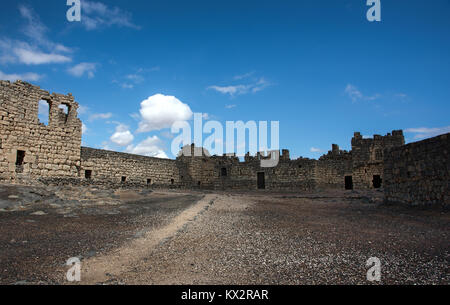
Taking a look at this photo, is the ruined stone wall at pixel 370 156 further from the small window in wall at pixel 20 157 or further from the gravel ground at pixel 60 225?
the small window in wall at pixel 20 157

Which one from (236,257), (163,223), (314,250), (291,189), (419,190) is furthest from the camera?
(291,189)

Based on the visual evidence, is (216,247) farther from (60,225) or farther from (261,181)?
(261,181)

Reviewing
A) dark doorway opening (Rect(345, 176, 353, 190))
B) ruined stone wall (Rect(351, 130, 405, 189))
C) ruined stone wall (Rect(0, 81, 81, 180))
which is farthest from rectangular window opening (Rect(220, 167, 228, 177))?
ruined stone wall (Rect(0, 81, 81, 180))

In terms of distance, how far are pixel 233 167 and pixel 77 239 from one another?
25406 millimetres

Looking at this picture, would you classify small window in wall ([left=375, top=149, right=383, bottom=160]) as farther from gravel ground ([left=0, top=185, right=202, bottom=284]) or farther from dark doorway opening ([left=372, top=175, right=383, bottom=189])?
gravel ground ([left=0, top=185, right=202, bottom=284])

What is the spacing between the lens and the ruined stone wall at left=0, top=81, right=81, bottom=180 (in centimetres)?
1457

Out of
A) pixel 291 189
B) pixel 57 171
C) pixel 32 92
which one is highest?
pixel 32 92

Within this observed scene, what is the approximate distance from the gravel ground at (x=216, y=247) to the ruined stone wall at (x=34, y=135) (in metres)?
5.67

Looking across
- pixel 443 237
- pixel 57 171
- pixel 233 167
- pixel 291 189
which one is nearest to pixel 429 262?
pixel 443 237

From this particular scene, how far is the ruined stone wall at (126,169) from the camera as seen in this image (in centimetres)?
1908

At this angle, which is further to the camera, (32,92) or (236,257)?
(32,92)

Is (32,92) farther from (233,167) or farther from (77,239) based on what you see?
(233,167)

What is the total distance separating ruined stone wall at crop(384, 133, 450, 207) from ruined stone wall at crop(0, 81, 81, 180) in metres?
18.7

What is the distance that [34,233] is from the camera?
23.2 feet
